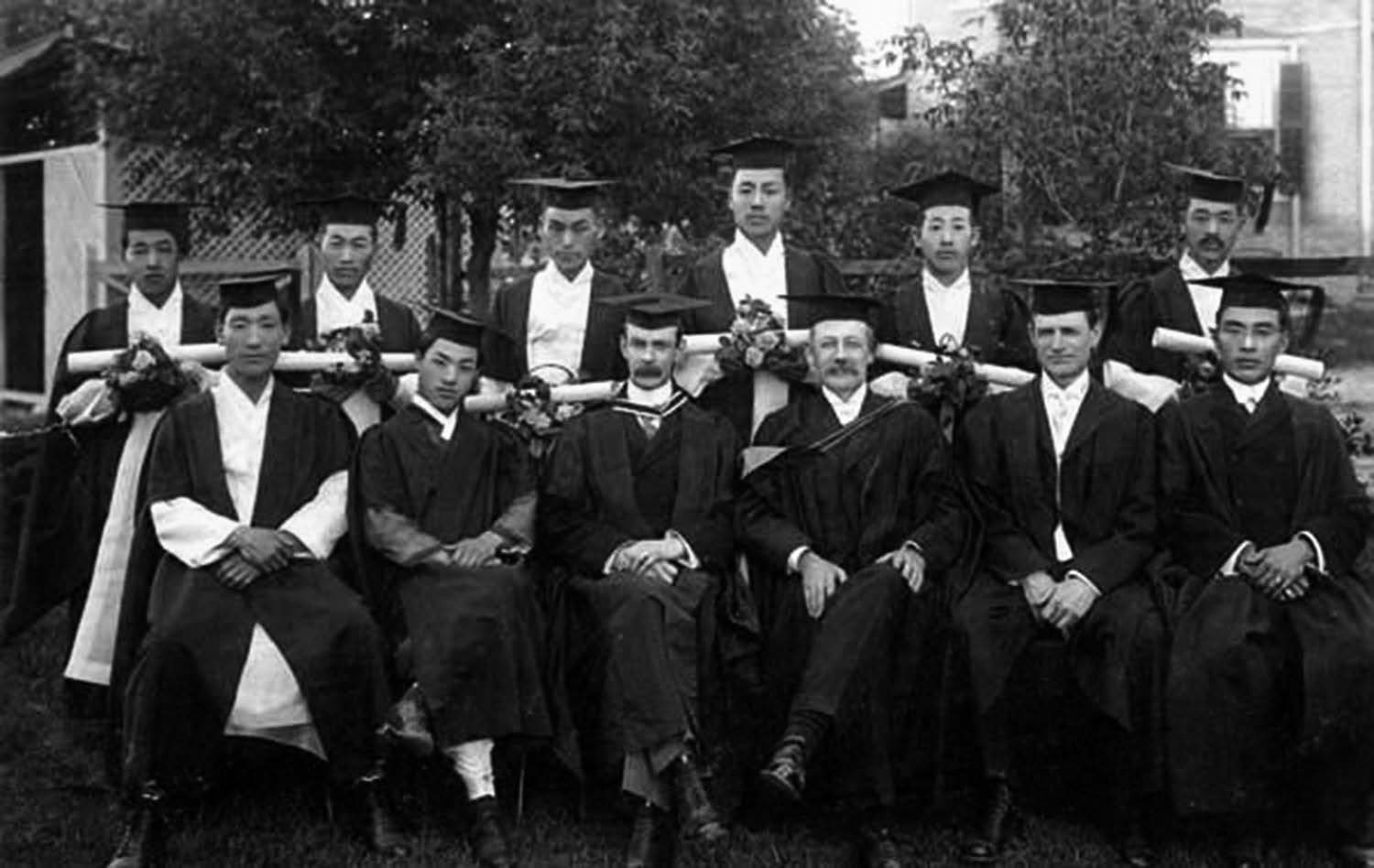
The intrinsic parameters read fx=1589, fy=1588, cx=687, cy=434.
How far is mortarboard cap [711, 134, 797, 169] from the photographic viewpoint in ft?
21.4

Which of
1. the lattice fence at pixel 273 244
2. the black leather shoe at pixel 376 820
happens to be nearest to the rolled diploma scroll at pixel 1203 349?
the black leather shoe at pixel 376 820

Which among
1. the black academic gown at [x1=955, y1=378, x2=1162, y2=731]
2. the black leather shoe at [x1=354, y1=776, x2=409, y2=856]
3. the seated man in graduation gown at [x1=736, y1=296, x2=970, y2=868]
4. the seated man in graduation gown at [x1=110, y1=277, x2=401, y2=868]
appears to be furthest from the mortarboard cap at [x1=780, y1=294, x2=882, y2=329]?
the black leather shoe at [x1=354, y1=776, x2=409, y2=856]

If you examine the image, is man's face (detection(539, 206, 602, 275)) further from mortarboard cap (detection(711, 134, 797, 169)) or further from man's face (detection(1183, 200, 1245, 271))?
man's face (detection(1183, 200, 1245, 271))

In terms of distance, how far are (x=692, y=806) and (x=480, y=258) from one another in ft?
25.7

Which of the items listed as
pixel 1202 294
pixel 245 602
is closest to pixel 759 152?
pixel 1202 294

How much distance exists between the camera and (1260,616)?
206 inches

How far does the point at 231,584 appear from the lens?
5.25 metres

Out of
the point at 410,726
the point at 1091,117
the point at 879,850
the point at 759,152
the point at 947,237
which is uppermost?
the point at 1091,117

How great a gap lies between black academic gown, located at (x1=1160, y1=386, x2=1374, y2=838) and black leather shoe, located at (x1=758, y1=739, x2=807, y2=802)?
1.21m

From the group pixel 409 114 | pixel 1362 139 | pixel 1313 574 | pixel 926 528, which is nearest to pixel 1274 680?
pixel 1313 574

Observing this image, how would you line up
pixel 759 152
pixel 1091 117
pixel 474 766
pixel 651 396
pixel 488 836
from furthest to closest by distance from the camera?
pixel 1091 117 → pixel 759 152 → pixel 651 396 → pixel 474 766 → pixel 488 836

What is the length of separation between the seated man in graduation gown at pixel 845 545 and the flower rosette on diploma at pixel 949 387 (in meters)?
0.15

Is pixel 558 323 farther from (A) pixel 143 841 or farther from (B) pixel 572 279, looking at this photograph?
(A) pixel 143 841

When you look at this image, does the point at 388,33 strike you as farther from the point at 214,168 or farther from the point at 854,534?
the point at 854,534
